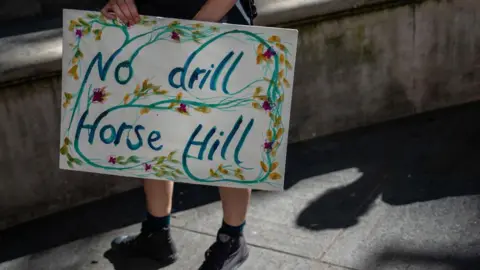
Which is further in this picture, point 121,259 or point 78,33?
point 121,259

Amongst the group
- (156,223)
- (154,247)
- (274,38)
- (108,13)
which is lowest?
(154,247)

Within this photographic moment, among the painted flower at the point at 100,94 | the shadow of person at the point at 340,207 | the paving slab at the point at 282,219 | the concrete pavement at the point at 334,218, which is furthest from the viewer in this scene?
the shadow of person at the point at 340,207

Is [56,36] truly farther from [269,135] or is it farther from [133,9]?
[269,135]

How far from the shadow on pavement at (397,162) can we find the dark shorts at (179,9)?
3.68 feet

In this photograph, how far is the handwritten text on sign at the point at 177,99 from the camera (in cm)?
262

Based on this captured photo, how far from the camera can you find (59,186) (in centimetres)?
356

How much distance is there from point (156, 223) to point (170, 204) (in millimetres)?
97

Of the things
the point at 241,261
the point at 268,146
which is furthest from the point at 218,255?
the point at 268,146

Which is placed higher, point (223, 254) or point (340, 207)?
point (223, 254)

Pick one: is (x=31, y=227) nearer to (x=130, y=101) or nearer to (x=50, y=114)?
(x=50, y=114)

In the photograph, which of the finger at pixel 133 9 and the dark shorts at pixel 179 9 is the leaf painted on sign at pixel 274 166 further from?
the finger at pixel 133 9

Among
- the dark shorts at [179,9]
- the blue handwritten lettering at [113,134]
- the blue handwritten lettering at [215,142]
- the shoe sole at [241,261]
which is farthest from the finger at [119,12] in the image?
the shoe sole at [241,261]

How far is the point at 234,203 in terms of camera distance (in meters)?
2.93

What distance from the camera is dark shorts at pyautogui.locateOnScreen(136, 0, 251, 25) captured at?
2.67 metres
